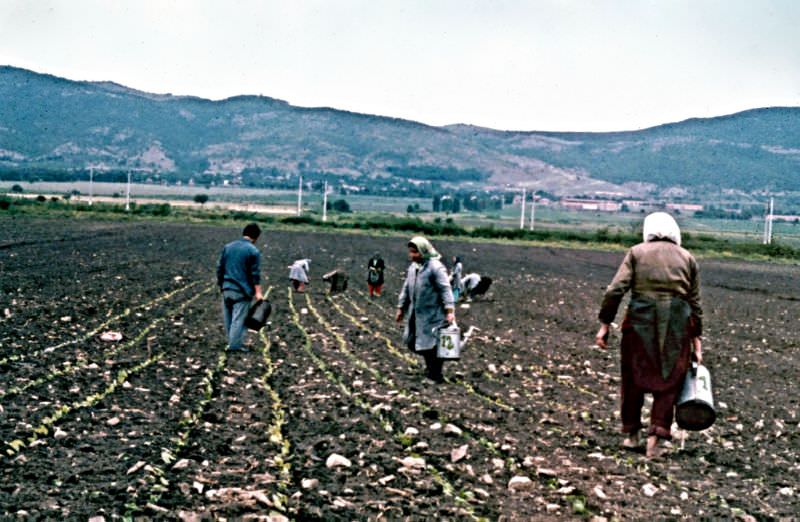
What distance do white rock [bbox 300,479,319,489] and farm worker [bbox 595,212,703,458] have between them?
2.84 metres

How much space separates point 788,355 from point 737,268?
133 ft

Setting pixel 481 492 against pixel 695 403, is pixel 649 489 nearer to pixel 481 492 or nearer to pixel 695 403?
pixel 695 403

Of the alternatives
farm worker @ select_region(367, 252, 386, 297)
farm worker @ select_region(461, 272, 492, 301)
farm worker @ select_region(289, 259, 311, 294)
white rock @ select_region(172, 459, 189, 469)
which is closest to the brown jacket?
white rock @ select_region(172, 459, 189, 469)

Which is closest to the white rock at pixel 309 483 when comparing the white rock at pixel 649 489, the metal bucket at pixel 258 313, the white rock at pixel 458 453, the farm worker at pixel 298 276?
the white rock at pixel 458 453

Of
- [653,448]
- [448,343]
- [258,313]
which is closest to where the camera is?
[653,448]

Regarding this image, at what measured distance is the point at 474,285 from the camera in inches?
1041

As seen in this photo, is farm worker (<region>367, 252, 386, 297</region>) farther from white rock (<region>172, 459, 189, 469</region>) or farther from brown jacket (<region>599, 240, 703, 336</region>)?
white rock (<region>172, 459, 189, 469</region>)

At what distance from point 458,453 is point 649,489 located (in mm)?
1660

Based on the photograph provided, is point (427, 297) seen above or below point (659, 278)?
below

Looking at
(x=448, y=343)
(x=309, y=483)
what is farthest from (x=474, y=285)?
(x=309, y=483)

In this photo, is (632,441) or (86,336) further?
(86,336)

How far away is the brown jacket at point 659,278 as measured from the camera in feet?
29.7

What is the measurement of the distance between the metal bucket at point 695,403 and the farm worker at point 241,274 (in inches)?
255

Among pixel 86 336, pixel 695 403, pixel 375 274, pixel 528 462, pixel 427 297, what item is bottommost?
pixel 86 336
